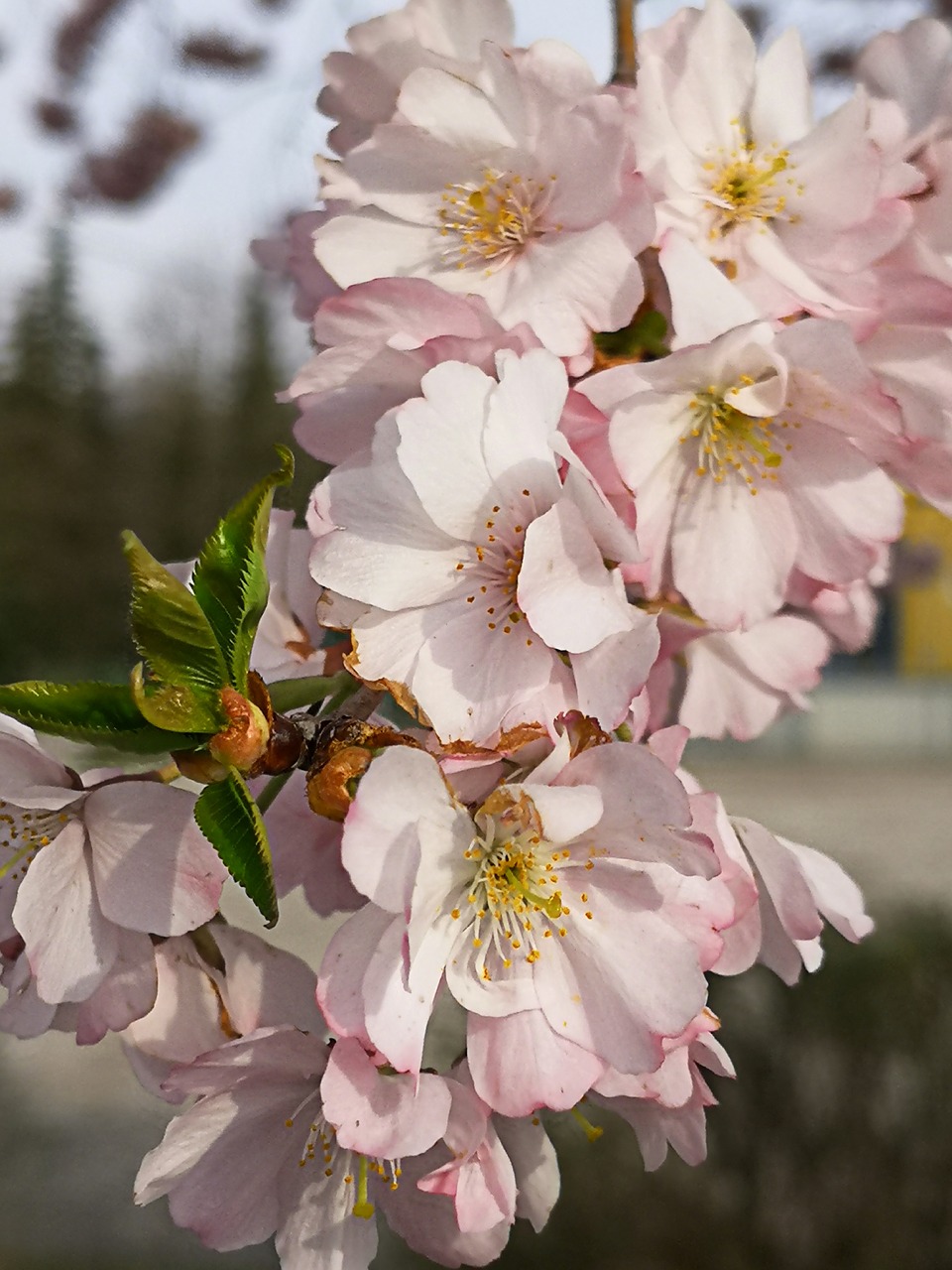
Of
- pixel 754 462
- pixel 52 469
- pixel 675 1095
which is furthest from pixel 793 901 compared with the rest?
pixel 52 469

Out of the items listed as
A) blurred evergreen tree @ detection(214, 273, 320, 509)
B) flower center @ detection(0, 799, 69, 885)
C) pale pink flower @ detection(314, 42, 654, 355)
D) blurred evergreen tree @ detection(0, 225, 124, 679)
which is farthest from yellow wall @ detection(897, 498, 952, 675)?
flower center @ detection(0, 799, 69, 885)

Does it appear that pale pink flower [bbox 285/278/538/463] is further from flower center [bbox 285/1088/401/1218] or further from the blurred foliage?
the blurred foliage

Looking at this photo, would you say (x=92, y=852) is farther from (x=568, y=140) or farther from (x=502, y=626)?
(x=568, y=140)

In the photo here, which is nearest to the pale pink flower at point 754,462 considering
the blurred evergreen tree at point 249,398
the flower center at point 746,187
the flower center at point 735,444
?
the flower center at point 735,444

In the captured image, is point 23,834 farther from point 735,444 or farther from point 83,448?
point 83,448

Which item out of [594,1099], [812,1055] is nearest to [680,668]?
[594,1099]

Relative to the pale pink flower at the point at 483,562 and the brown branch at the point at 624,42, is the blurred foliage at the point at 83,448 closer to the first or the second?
the brown branch at the point at 624,42
